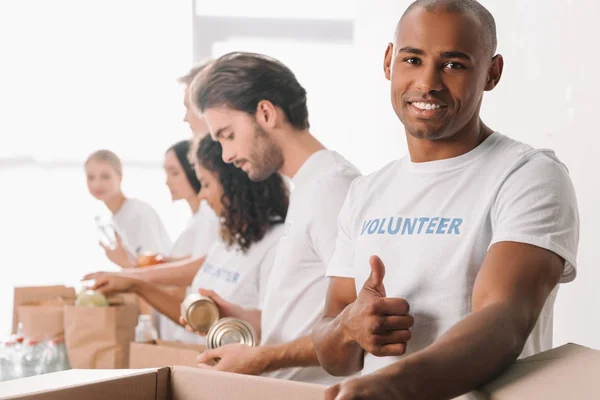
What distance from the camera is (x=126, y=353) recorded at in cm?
228

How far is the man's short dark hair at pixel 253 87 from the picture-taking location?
195cm

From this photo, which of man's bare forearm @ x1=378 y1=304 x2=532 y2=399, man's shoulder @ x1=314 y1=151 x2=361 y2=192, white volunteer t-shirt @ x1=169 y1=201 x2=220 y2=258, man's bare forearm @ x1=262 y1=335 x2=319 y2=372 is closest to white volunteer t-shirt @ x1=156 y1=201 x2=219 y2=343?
white volunteer t-shirt @ x1=169 y1=201 x2=220 y2=258

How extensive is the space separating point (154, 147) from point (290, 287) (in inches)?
156

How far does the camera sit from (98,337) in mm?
2264

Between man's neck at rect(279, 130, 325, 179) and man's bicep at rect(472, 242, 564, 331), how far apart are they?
93cm

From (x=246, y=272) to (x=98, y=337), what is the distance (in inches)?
17.1

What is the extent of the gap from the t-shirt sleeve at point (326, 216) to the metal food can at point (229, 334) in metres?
0.22

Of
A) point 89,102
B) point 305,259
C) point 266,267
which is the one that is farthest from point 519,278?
point 89,102

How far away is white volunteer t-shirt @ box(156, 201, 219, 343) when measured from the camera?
10.3 feet

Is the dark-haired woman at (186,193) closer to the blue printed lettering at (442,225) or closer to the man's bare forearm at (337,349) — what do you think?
the man's bare forearm at (337,349)

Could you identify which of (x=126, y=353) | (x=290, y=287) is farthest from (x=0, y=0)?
(x=290, y=287)

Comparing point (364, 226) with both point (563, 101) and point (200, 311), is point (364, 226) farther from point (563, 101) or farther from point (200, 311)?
point (563, 101)

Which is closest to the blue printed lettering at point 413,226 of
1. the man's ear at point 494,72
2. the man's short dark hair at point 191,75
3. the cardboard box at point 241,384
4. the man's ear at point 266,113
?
the man's ear at point 494,72

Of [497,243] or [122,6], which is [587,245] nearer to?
[497,243]
